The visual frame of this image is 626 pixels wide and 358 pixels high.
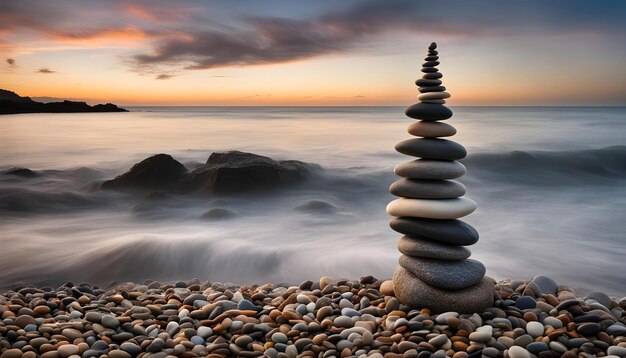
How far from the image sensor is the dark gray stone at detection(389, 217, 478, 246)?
5.22 meters

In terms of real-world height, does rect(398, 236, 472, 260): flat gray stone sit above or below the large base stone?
above

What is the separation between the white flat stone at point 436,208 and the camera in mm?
5246

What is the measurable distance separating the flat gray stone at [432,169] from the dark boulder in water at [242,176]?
807 cm

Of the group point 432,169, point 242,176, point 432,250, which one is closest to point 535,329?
point 432,250

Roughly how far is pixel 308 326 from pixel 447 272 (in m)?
1.43

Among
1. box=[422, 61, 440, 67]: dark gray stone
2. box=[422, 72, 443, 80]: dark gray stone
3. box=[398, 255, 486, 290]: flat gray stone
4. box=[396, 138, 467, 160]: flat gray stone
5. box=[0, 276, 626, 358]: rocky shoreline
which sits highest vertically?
box=[422, 61, 440, 67]: dark gray stone

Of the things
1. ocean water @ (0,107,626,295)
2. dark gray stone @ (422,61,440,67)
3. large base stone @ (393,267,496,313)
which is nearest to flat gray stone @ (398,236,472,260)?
large base stone @ (393,267,496,313)

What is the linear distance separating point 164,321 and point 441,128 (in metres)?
3.27

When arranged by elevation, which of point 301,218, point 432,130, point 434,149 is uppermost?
Answer: point 432,130

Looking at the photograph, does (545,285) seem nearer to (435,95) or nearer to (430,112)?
(430,112)

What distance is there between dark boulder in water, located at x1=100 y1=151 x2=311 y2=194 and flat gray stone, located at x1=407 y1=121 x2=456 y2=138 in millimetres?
8048

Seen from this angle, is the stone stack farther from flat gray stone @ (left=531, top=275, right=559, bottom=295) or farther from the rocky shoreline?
flat gray stone @ (left=531, top=275, right=559, bottom=295)

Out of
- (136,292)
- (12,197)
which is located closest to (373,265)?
(136,292)

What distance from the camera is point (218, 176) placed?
43.8ft
